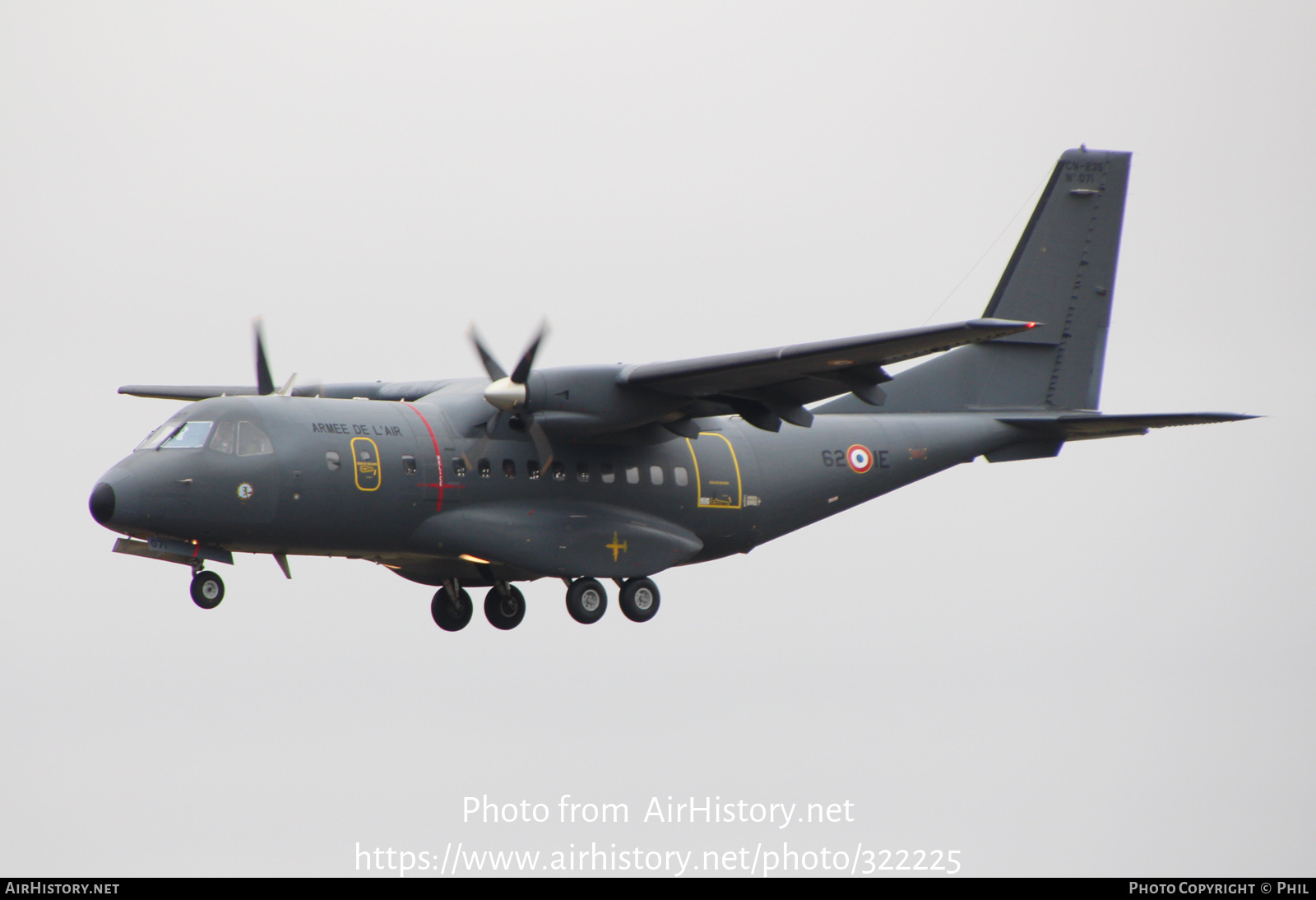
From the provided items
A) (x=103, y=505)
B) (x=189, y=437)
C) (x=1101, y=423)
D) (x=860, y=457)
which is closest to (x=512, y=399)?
(x=189, y=437)

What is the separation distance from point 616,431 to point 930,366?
6.30 metres

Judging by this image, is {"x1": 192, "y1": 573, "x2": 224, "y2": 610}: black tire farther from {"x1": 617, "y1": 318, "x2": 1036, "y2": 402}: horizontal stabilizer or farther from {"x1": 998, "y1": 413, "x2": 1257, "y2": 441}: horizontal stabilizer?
{"x1": 998, "y1": 413, "x2": 1257, "y2": 441}: horizontal stabilizer

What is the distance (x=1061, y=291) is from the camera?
25281mm

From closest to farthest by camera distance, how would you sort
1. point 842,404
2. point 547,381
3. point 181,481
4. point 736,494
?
point 181,481 < point 547,381 < point 736,494 < point 842,404

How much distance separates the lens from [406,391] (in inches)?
928

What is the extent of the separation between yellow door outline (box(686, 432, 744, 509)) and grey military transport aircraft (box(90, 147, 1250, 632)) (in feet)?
0.10

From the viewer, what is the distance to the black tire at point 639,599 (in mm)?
22062

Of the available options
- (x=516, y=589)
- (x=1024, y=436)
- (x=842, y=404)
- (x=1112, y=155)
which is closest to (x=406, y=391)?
(x=516, y=589)

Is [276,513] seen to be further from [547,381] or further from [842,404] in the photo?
[842,404]

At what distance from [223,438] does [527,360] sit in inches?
151

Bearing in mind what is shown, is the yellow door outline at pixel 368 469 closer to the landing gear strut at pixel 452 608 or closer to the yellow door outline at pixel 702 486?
the landing gear strut at pixel 452 608

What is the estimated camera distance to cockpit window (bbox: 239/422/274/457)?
1916 cm

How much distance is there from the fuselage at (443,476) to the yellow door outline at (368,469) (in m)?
0.02

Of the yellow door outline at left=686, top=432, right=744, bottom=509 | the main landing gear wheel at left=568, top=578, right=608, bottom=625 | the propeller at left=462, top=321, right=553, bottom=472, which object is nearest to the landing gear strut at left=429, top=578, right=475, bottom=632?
the main landing gear wheel at left=568, top=578, right=608, bottom=625
